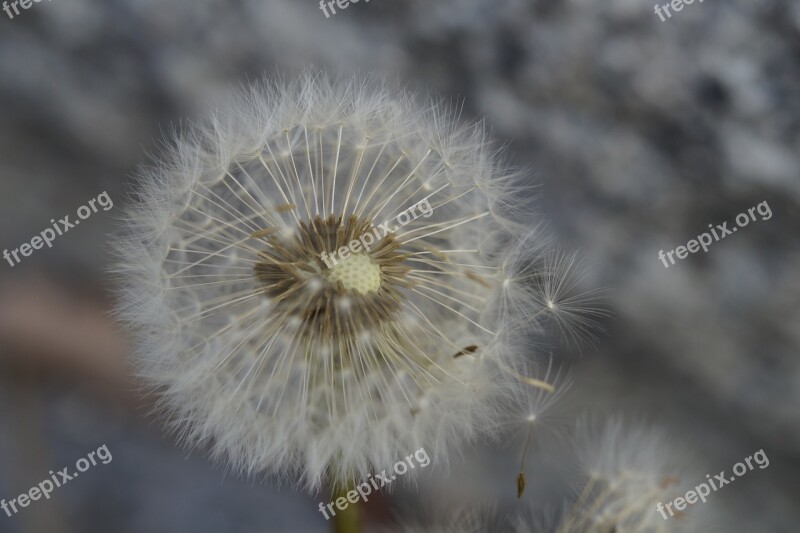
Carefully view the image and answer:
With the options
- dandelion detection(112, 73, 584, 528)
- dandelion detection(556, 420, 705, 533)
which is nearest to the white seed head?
dandelion detection(112, 73, 584, 528)

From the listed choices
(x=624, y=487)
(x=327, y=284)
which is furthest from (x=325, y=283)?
(x=624, y=487)

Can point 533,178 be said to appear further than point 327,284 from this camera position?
Yes

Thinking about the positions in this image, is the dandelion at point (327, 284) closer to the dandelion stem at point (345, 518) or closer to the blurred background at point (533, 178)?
the dandelion stem at point (345, 518)

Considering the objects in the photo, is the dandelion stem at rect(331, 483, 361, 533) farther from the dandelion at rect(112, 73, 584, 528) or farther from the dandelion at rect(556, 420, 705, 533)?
the dandelion at rect(556, 420, 705, 533)

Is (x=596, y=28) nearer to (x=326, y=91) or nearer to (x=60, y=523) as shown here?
(x=326, y=91)

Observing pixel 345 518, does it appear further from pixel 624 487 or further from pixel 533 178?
pixel 533 178

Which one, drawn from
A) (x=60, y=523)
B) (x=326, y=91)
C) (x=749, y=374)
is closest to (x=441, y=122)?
(x=326, y=91)
